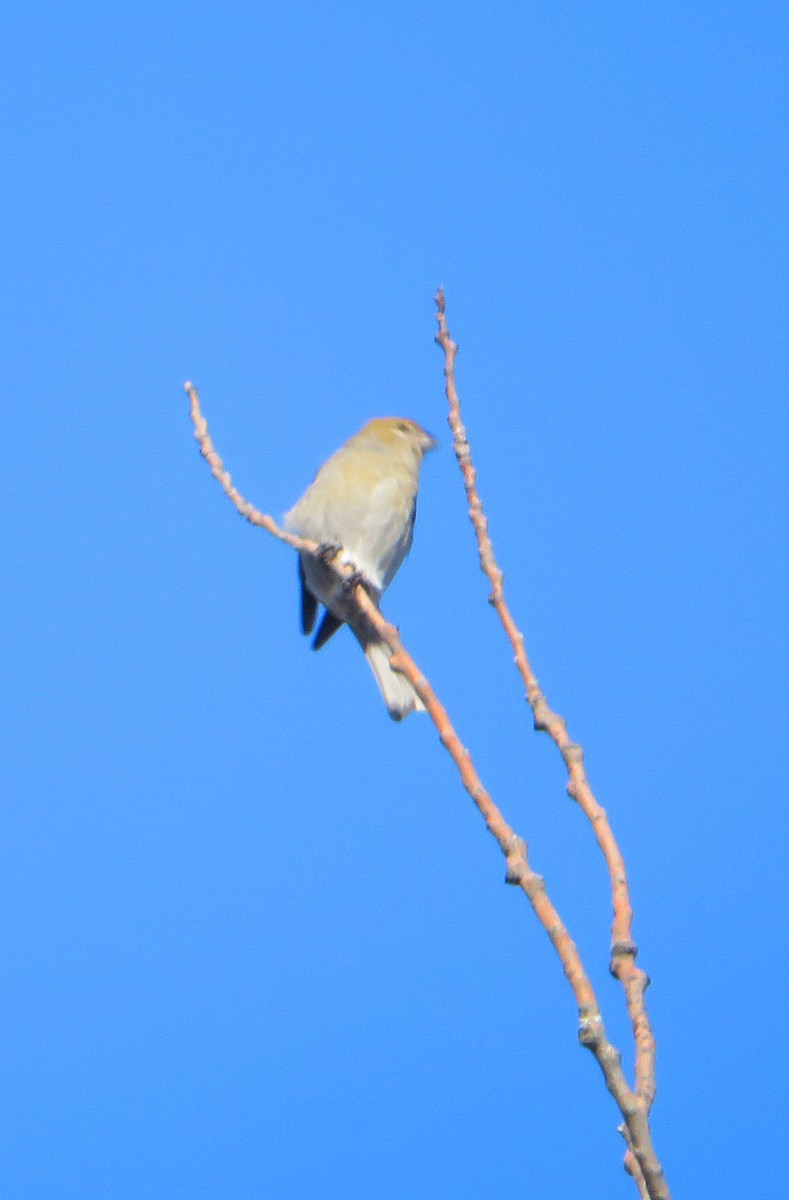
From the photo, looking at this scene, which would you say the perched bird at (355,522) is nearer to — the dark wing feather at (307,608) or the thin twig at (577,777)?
the dark wing feather at (307,608)

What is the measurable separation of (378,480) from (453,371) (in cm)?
352

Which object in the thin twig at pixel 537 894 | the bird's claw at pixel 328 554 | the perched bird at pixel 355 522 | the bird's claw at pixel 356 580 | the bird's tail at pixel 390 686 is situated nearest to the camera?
the thin twig at pixel 537 894

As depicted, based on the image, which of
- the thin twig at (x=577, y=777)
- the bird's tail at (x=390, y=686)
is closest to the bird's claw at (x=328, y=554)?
the bird's tail at (x=390, y=686)

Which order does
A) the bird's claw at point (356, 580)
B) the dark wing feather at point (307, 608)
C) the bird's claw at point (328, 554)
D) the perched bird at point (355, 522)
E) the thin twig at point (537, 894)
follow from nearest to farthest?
1. the thin twig at point (537, 894)
2. the bird's claw at point (356, 580)
3. the bird's claw at point (328, 554)
4. the perched bird at point (355, 522)
5. the dark wing feather at point (307, 608)

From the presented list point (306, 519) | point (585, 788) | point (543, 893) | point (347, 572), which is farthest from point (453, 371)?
point (306, 519)

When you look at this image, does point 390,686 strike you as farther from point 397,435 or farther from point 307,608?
point 397,435

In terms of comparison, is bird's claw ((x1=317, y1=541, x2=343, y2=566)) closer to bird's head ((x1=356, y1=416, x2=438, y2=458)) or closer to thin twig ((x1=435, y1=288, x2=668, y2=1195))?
bird's head ((x1=356, y1=416, x2=438, y2=458))

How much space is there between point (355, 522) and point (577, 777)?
12.7ft

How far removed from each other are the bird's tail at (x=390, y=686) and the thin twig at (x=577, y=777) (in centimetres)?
244

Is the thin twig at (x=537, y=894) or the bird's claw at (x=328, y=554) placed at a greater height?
the bird's claw at (x=328, y=554)

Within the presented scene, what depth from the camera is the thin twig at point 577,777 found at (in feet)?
6.05

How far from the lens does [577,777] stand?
2117 millimetres

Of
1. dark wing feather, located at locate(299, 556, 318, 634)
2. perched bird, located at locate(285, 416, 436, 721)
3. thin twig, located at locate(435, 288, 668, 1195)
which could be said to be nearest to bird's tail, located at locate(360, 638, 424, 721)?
perched bird, located at locate(285, 416, 436, 721)

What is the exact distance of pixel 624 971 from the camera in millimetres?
1891
